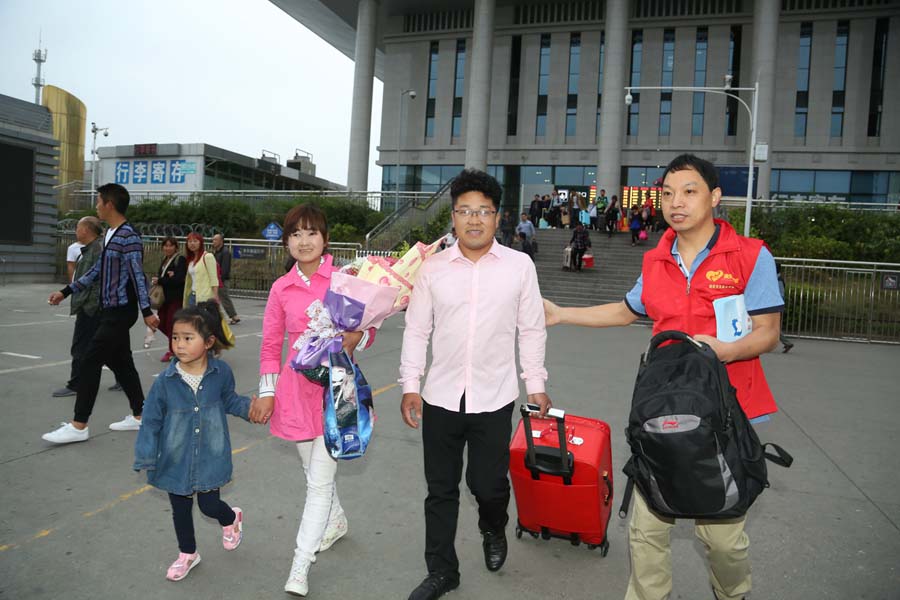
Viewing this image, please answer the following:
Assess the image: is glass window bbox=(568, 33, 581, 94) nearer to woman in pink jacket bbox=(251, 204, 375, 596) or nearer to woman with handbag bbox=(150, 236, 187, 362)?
woman with handbag bbox=(150, 236, 187, 362)

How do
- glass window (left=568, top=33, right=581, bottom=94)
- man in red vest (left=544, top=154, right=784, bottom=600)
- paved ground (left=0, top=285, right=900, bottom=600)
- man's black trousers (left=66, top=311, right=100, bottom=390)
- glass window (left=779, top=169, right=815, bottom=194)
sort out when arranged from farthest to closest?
glass window (left=568, top=33, right=581, bottom=94), glass window (left=779, top=169, right=815, bottom=194), man's black trousers (left=66, top=311, right=100, bottom=390), paved ground (left=0, top=285, right=900, bottom=600), man in red vest (left=544, top=154, right=784, bottom=600)

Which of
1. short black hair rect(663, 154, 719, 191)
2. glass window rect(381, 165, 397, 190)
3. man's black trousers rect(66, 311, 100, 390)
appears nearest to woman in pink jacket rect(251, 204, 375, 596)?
short black hair rect(663, 154, 719, 191)

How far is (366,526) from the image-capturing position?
3760mm

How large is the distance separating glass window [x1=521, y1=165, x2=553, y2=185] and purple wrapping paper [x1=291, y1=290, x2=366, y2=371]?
38.4 m

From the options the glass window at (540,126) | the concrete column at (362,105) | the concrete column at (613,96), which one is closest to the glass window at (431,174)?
the concrete column at (362,105)

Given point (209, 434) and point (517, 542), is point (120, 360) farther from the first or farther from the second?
point (517, 542)

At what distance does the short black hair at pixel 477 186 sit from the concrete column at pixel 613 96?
33280mm

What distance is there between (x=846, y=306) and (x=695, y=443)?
16217 mm

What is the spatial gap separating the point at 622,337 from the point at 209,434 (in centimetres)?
1139

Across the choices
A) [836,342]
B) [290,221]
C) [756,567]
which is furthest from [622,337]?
[290,221]

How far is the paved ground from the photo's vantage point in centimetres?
311

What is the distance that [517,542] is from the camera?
11.9ft

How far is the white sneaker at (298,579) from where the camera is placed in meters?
2.93

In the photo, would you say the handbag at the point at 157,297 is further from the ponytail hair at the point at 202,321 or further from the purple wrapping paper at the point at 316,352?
the purple wrapping paper at the point at 316,352
